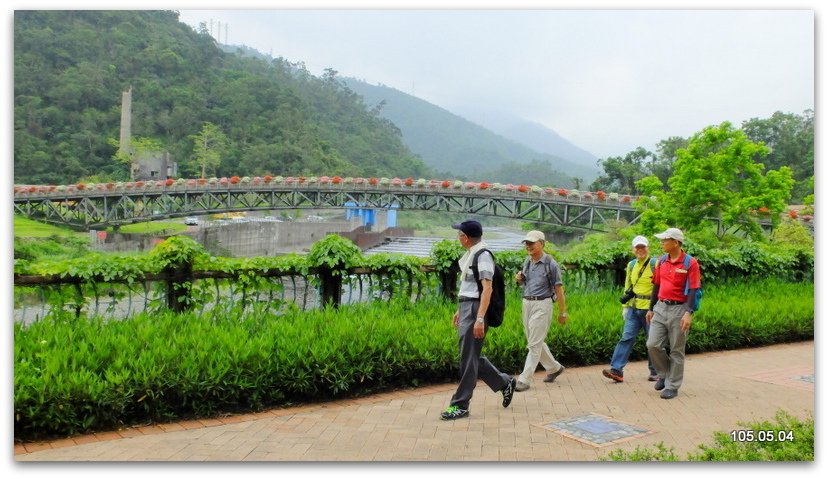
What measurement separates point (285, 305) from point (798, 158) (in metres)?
6.36

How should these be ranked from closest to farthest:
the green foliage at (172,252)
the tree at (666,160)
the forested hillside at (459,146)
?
the green foliage at (172,252)
the forested hillside at (459,146)
the tree at (666,160)

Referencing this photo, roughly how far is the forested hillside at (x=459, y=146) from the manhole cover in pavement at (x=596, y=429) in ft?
14.8

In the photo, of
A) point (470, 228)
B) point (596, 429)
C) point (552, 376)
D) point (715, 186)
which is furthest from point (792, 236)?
point (470, 228)

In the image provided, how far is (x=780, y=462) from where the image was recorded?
12.2 feet

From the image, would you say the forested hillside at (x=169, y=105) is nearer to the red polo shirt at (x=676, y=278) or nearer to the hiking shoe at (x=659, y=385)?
the red polo shirt at (x=676, y=278)

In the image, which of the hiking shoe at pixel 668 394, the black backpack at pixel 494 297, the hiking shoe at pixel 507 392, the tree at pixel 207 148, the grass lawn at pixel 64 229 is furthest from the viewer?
the tree at pixel 207 148

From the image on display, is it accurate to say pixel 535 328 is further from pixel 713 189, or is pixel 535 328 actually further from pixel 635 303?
pixel 713 189

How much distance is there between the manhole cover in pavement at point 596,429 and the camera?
3.88 metres

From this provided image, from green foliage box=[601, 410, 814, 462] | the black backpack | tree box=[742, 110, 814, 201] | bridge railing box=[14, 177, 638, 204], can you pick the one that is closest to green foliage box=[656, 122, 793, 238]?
tree box=[742, 110, 814, 201]

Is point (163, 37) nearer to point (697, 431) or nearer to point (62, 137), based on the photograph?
point (62, 137)

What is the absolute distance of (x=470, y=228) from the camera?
416 centimetres

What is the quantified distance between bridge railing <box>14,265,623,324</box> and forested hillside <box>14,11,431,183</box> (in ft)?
3.27

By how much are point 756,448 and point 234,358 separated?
3180 mm

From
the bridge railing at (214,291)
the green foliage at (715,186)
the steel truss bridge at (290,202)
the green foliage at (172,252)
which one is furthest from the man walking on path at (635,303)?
the green foliage at (715,186)
